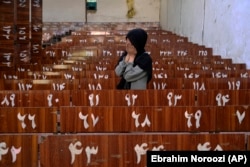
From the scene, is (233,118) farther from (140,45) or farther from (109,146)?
(109,146)

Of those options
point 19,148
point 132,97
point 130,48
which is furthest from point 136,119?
point 19,148

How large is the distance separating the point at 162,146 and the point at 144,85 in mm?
1360

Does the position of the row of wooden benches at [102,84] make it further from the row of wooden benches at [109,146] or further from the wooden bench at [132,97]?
the row of wooden benches at [109,146]

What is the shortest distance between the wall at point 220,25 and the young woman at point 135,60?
276 cm

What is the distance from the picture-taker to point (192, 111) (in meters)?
2.93

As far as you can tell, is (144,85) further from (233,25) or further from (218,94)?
(233,25)

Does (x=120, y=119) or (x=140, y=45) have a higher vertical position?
(x=140, y=45)

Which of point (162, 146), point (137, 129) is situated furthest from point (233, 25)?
point (162, 146)

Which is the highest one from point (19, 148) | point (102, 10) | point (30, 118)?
point (102, 10)

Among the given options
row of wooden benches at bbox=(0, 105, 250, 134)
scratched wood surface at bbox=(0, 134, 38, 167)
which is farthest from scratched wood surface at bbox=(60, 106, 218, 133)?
scratched wood surface at bbox=(0, 134, 38, 167)

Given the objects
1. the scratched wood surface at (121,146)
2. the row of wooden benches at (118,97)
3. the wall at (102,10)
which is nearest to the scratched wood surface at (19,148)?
the scratched wood surface at (121,146)

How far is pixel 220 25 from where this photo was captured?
24.1 feet

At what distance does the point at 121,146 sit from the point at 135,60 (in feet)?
4.10

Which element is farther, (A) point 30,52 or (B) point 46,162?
(A) point 30,52
